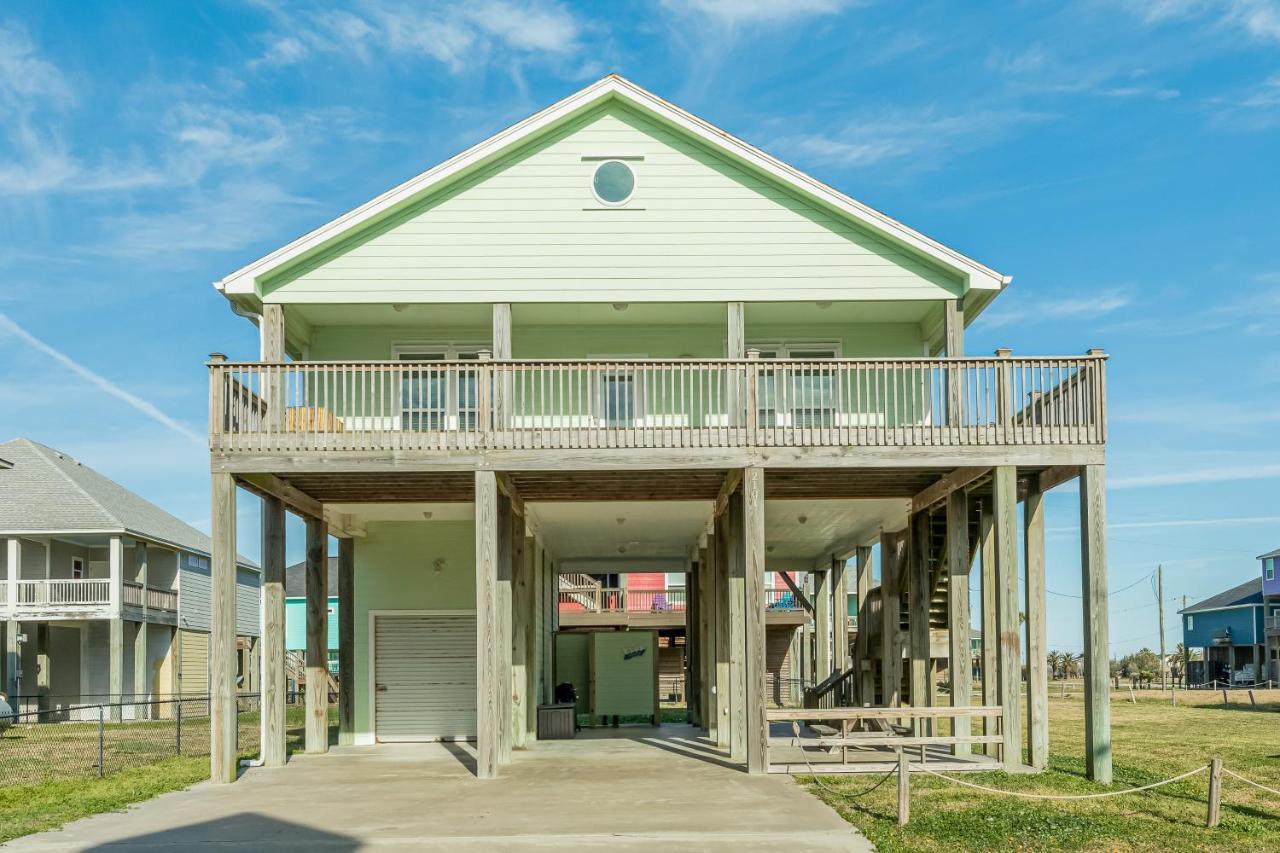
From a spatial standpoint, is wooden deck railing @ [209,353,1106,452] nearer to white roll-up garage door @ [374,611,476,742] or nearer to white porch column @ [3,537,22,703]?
white roll-up garage door @ [374,611,476,742]

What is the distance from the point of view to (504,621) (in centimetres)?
1922

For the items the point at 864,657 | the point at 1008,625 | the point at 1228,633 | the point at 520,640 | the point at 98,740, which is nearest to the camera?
the point at 1008,625

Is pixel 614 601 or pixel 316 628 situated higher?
pixel 316 628

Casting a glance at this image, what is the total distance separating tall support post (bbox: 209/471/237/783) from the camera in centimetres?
1686

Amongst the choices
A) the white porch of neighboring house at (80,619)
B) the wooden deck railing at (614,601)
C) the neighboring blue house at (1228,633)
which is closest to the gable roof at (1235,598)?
the neighboring blue house at (1228,633)

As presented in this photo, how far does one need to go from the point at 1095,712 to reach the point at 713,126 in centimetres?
968

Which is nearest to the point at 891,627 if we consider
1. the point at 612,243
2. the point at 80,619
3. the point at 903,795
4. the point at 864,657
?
the point at 864,657

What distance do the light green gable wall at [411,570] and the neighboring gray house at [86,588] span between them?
16895 millimetres

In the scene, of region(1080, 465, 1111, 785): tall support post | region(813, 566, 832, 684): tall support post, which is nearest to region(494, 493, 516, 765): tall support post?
region(1080, 465, 1111, 785): tall support post

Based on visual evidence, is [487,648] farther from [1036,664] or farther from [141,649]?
[141,649]

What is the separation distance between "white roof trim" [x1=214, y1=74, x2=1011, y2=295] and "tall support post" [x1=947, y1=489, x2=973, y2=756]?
10.9ft

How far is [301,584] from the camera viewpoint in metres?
66.4

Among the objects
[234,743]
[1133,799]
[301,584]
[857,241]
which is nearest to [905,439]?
[857,241]

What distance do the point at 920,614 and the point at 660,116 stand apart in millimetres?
8891
